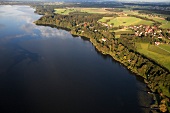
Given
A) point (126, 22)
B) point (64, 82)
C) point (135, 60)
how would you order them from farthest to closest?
1. point (126, 22)
2. point (135, 60)
3. point (64, 82)

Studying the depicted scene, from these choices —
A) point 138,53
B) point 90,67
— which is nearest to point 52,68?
point 90,67

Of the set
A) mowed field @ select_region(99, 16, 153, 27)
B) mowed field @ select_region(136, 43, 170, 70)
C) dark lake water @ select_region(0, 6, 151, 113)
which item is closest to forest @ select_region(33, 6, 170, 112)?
mowed field @ select_region(136, 43, 170, 70)

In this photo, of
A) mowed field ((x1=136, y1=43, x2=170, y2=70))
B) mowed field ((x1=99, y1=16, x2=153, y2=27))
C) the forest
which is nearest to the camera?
the forest

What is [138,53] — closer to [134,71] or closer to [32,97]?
[134,71]

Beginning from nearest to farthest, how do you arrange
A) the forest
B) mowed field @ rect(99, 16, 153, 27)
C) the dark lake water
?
the dark lake water < the forest < mowed field @ rect(99, 16, 153, 27)

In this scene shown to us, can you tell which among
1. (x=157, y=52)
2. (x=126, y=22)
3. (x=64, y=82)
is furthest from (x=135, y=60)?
(x=126, y=22)

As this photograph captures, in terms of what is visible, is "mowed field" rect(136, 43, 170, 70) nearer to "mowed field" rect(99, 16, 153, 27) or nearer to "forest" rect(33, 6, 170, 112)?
"forest" rect(33, 6, 170, 112)

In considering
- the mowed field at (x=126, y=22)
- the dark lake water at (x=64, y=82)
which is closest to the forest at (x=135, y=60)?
the dark lake water at (x=64, y=82)

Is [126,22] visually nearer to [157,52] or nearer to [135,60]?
[157,52]
